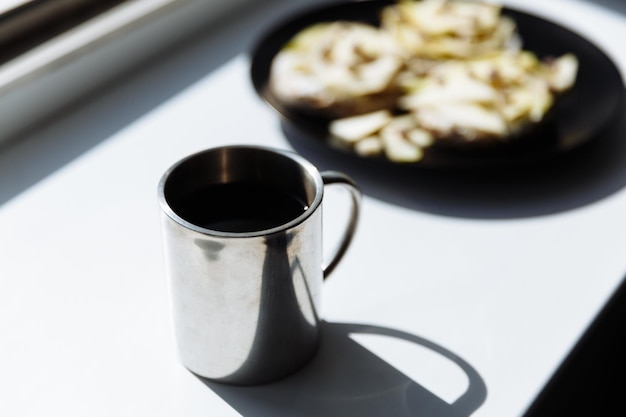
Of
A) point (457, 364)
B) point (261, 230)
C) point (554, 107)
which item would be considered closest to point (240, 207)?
point (261, 230)

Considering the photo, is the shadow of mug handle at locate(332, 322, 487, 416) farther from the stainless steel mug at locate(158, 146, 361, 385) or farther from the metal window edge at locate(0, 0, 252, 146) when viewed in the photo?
the metal window edge at locate(0, 0, 252, 146)

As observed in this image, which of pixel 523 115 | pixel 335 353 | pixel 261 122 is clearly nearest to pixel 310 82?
pixel 261 122

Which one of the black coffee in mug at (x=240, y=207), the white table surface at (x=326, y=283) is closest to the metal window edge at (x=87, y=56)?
the white table surface at (x=326, y=283)

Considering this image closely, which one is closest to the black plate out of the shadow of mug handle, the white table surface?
the white table surface

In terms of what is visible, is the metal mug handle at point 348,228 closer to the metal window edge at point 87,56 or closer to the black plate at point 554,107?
the black plate at point 554,107

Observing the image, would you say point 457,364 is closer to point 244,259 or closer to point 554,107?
point 244,259

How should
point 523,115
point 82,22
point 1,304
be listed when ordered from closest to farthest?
point 1,304
point 523,115
point 82,22

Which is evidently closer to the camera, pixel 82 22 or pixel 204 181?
pixel 204 181

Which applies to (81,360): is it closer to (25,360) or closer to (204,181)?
(25,360)
